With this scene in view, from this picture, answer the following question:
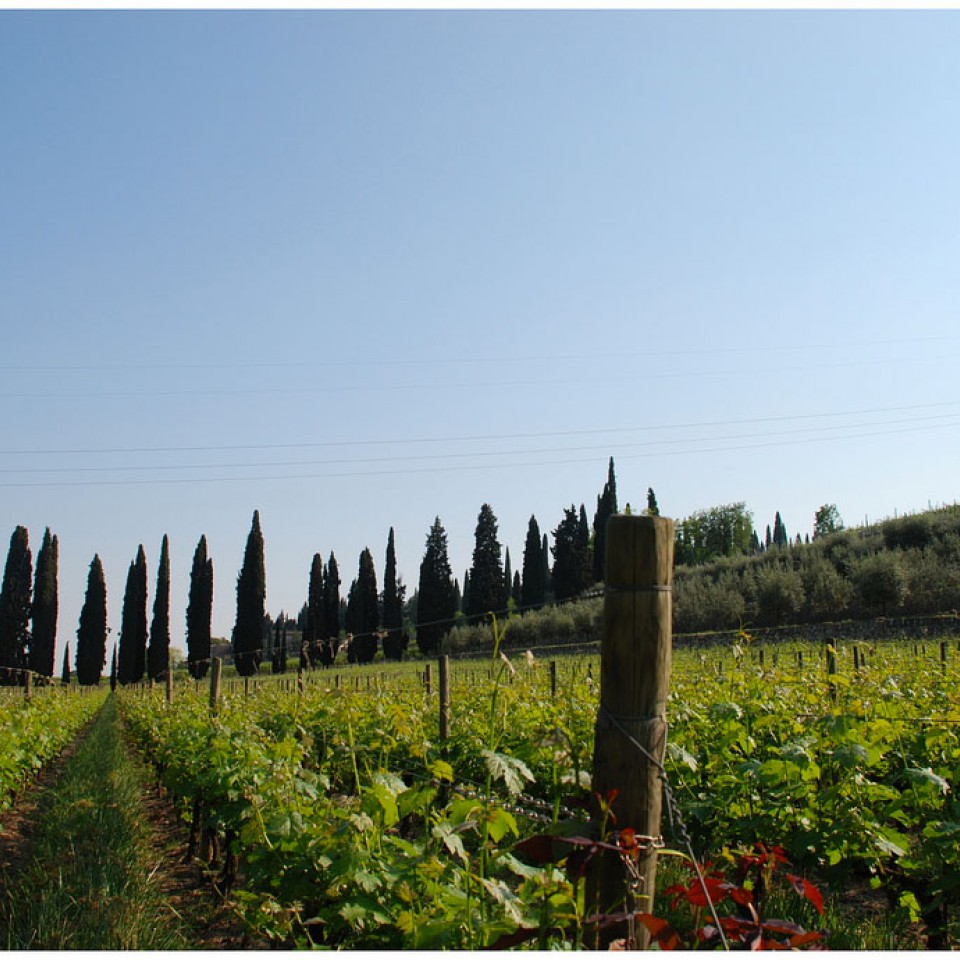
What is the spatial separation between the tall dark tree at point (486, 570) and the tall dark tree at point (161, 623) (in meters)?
19.8

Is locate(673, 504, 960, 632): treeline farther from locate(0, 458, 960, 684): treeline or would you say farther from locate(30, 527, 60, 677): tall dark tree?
locate(30, 527, 60, 677): tall dark tree

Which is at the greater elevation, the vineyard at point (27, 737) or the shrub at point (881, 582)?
the shrub at point (881, 582)

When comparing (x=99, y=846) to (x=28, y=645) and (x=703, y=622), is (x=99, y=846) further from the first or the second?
(x=28, y=645)

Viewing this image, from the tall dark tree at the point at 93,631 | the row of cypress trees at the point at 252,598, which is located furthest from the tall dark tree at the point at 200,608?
the tall dark tree at the point at 93,631

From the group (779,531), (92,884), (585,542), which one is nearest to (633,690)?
(92,884)

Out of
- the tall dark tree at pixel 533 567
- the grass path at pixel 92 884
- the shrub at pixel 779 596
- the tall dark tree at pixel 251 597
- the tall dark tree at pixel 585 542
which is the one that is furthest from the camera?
the tall dark tree at pixel 533 567

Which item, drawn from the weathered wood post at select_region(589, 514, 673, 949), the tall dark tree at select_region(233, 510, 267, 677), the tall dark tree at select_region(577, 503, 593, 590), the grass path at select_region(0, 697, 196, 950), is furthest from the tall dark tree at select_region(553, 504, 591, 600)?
the weathered wood post at select_region(589, 514, 673, 949)

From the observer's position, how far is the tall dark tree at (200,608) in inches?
2021

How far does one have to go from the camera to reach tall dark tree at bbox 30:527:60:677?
48031 mm

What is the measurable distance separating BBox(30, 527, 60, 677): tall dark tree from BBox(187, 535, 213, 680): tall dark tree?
314 inches

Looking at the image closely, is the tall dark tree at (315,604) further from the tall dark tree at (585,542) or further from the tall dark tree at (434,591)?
the tall dark tree at (585,542)

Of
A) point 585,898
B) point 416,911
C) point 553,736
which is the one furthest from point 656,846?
point 416,911

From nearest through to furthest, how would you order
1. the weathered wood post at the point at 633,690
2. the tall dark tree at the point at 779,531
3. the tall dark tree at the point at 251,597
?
the weathered wood post at the point at 633,690 → the tall dark tree at the point at 251,597 → the tall dark tree at the point at 779,531

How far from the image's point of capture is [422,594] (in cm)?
5566
